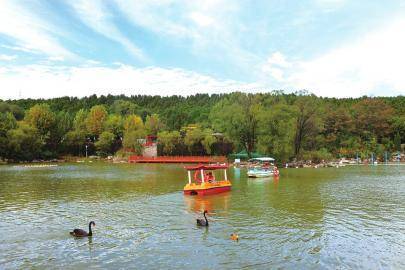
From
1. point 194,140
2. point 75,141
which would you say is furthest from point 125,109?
point 194,140

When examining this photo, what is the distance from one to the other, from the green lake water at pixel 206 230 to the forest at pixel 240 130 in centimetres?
4450

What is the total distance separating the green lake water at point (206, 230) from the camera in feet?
52.4

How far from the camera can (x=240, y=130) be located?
82.9 m

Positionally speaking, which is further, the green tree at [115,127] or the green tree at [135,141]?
the green tree at [115,127]

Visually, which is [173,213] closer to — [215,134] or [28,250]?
[28,250]

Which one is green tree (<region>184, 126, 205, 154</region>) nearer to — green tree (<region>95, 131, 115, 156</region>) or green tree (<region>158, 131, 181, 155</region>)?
green tree (<region>158, 131, 181, 155</region>)

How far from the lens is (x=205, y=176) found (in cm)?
3816

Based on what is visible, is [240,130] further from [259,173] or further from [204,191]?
[204,191]

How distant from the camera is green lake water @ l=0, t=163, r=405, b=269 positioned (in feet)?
52.4

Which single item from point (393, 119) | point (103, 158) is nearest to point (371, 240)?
point (393, 119)

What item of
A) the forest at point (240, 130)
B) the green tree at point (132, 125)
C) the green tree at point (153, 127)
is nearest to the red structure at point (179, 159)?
the forest at point (240, 130)

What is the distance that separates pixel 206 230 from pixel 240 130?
62.8 metres

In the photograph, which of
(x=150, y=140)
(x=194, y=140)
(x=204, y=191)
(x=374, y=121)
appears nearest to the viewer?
(x=204, y=191)

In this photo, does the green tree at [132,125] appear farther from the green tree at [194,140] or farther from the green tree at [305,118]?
the green tree at [305,118]
